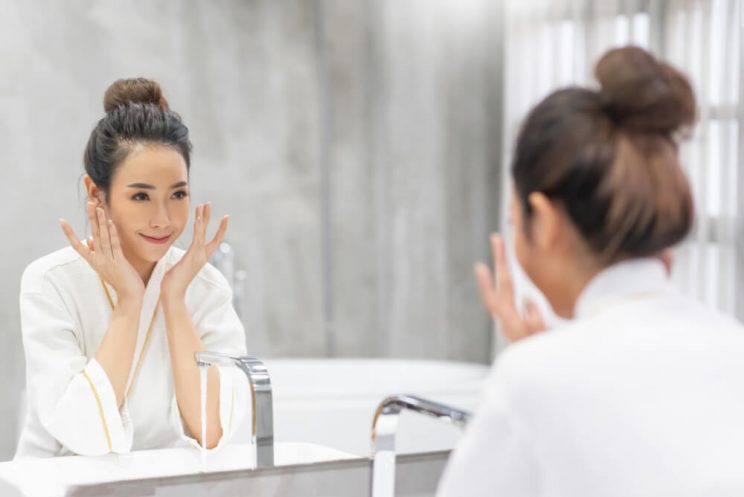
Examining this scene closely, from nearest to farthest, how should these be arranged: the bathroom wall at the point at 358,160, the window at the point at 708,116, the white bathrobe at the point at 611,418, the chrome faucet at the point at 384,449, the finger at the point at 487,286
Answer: the white bathrobe at the point at 611,418 → the finger at the point at 487,286 → the chrome faucet at the point at 384,449 → the window at the point at 708,116 → the bathroom wall at the point at 358,160

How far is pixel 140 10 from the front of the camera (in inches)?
72.9

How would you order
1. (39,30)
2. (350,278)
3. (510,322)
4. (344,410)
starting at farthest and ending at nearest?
(350,278) < (39,30) < (344,410) < (510,322)

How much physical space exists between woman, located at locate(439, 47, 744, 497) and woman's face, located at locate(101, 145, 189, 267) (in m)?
0.46

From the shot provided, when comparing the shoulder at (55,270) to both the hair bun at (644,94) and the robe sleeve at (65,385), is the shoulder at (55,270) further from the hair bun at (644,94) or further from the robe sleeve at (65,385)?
the hair bun at (644,94)

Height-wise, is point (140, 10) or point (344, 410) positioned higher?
point (140, 10)

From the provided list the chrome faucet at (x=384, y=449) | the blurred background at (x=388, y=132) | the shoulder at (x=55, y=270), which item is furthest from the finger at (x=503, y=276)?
the blurred background at (x=388, y=132)

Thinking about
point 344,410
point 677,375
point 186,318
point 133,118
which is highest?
point 133,118

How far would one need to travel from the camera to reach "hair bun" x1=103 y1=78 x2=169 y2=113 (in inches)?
41.4

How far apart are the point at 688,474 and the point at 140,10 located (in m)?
1.52

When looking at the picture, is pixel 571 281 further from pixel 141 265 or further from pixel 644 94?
pixel 141 265

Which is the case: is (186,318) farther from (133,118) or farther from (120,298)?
(133,118)

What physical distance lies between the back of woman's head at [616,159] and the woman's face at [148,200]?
47 centimetres

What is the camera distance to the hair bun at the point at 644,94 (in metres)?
0.64

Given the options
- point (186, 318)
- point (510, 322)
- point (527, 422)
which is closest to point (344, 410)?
point (186, 318)
